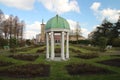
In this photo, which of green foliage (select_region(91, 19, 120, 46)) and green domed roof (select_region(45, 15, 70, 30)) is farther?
green foliage (select_region(91, 19, 120, 46))

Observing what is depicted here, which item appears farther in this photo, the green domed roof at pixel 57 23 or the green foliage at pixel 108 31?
the green foliage at pixel 108 31

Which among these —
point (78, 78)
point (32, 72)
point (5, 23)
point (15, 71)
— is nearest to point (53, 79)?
point (78, 78)

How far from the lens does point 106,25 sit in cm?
7162

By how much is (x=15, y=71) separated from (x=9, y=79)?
250 cm

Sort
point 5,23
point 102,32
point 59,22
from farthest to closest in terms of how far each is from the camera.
→ point 102,32 → point 5,23 → point 59,22

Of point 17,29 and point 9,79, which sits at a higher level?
point 17,29

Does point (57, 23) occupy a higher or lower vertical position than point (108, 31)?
lower

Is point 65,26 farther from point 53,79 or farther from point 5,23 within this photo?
point 5,23

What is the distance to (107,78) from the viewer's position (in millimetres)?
11852

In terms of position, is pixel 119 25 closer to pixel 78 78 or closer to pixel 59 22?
pixel 59 22

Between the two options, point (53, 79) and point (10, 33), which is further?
point (10, 33)

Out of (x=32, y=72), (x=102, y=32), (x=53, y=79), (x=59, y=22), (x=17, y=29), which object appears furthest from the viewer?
(x=102, y=32)

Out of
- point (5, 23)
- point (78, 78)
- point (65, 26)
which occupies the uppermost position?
point (5, 23)

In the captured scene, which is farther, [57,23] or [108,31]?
[108,31]
